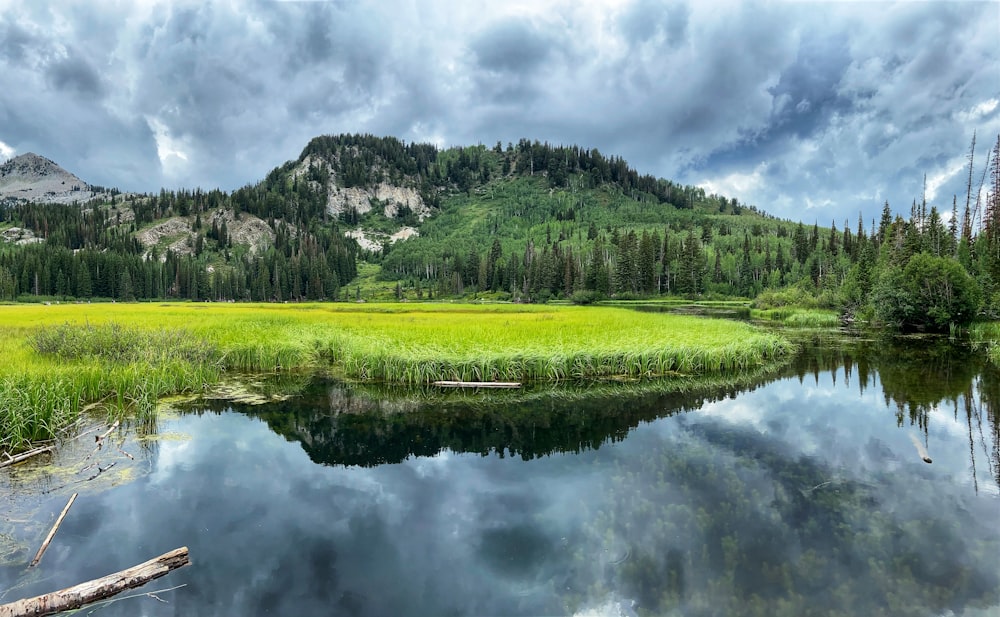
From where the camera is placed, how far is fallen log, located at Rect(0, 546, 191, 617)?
17.9 ft

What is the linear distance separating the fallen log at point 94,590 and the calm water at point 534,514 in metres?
0.30

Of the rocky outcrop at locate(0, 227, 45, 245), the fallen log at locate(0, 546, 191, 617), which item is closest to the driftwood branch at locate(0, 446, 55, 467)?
the fallen log at locate(0, 546, 191, 617)

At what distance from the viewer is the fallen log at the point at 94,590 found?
215 inches

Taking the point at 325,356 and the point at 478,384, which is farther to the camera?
the point at 325,356

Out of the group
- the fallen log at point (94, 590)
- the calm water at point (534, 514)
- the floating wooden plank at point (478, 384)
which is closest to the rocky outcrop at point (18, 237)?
the floating wooden plank at point (478, 384)

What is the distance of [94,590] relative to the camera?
597 centimetres

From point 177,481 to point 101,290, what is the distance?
15840cm

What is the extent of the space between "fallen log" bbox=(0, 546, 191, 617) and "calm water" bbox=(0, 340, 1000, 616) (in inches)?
11.8

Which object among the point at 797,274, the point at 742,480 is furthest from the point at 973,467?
the point at 797,274

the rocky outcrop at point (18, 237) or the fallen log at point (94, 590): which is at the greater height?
the rocky outcrop at point (18, 237)

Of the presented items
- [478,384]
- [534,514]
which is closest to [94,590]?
[534,514]

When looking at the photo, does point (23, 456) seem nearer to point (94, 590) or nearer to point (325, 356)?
point (94, 590)

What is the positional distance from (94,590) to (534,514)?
6.96 meters

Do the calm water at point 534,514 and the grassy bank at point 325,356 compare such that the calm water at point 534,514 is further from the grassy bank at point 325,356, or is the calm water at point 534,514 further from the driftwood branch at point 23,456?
the grassy bank at point 325,356
